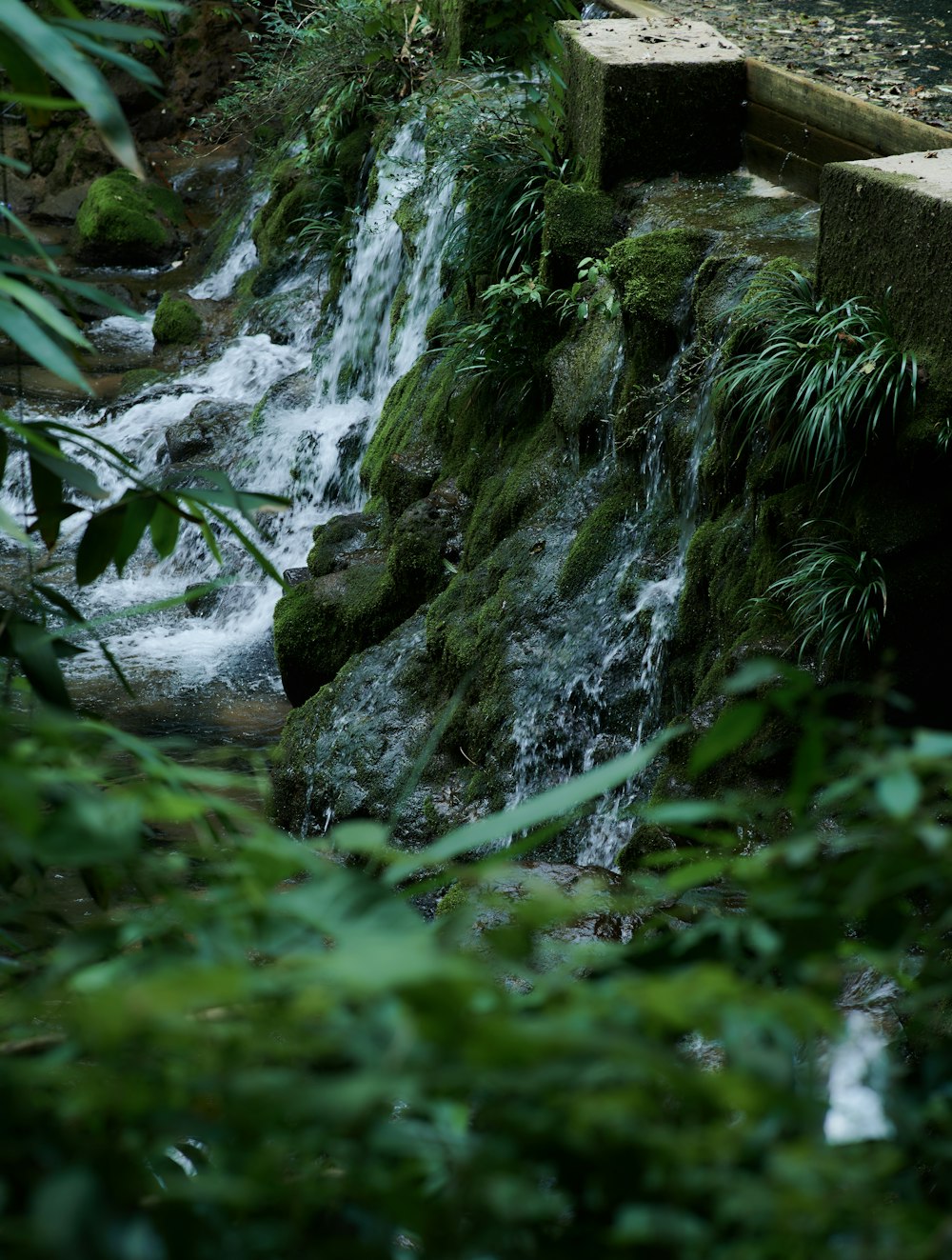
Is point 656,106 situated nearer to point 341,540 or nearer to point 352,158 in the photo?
point 341,540

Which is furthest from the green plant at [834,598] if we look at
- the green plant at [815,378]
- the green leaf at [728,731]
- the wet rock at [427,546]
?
the green leaf at [728,731]

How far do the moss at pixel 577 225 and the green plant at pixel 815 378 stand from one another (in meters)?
1.69

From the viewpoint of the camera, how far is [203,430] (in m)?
10.3

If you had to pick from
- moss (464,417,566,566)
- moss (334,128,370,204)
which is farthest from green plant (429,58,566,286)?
moss (334,128,370,204)

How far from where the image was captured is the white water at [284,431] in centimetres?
864

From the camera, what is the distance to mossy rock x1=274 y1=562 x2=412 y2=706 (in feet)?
23.0

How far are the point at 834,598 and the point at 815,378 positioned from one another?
0.74 metres

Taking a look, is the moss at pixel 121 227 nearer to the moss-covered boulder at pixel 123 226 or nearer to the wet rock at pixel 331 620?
the moss-covered boulder at pixel 123 226

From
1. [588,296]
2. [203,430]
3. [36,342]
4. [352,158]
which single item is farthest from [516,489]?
[352,158]

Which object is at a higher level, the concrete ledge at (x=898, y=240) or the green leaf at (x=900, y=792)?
the green leaf at (x=900, y=792)

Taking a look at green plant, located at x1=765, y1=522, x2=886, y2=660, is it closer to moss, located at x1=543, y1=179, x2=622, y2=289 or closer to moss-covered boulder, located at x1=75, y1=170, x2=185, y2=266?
moss, located at x1=543, y1=179, x2=622, y2=289

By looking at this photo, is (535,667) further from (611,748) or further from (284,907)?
(284,907)

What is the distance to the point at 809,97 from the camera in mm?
6121

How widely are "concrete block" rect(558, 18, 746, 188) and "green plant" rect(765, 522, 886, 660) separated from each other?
3124mm
